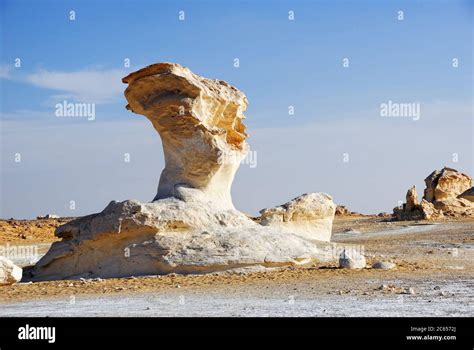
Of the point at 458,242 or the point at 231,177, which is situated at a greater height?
the point at 231,177

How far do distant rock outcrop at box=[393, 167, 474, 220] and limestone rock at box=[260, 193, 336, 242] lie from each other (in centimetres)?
1445

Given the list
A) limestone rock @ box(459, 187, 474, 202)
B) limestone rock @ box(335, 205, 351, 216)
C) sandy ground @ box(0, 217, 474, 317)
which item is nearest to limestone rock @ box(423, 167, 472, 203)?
limestone rock @ box(459, 187, 474, 202)

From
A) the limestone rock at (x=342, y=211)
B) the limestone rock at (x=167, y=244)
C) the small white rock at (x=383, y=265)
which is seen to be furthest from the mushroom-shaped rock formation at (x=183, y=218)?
the limestone rock at (x=342, y=211)

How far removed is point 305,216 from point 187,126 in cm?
472

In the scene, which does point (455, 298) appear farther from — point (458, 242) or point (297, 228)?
point (458, 242)

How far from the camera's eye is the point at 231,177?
17422 mm

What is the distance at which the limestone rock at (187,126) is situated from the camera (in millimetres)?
16500
